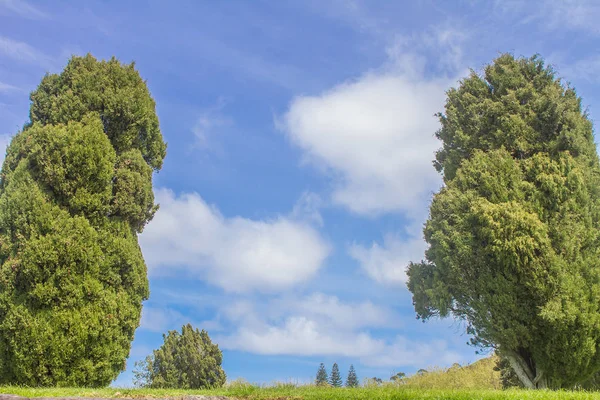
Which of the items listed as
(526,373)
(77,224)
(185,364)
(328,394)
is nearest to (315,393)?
(328,394)

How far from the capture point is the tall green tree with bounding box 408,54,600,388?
15469mm

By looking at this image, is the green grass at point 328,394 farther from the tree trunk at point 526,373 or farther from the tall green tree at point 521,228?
the tree trunk at point 526,373

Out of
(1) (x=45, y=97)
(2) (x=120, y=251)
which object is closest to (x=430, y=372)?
(2) (x=120, y=251)

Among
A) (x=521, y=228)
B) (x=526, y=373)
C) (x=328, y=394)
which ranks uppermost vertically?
(x=521, y=228)

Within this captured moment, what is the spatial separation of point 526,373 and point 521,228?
519cm

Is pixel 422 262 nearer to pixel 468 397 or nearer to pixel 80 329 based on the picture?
pixel 468 397

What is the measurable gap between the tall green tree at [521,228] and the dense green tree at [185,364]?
13.2 m

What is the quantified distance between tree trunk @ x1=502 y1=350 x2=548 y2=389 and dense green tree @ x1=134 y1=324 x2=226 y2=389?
15387mm

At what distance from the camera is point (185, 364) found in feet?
86.8

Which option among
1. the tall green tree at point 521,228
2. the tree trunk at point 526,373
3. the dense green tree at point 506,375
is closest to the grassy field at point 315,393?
the tall green tree at point 521,228

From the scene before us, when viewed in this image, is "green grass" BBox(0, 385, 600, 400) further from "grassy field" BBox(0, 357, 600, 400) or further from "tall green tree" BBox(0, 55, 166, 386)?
"tall green tree" BBox(0, 55, 166, 386)

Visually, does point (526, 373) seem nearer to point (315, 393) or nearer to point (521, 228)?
point (521, 228)

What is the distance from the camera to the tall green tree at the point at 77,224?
46.3ft

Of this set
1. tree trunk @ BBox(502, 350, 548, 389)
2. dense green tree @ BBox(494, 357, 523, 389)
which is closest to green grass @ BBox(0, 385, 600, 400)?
tree trunk @ BBox(502, 350, 548, 389)
